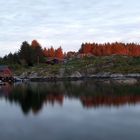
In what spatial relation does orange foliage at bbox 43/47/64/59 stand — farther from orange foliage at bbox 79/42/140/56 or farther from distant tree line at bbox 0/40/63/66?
distant tree line at bbox 0/40/63/66

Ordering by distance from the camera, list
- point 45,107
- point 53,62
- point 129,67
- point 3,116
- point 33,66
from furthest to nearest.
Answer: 1. point 53,62
2. point 33,66
3. point 129,67
4. point 45,107
5. point 3,116

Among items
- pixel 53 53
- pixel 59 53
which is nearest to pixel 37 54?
pixel 59 53

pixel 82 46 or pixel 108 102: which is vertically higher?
pixel 82 46

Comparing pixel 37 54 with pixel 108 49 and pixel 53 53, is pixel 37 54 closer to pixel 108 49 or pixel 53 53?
pixel 53 53

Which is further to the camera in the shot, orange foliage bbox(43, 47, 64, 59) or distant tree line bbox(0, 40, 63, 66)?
orange foliage bbox(43, 47, 64, 59)

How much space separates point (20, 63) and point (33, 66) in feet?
20.3

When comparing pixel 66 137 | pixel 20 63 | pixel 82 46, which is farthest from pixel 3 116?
pixel 82 46

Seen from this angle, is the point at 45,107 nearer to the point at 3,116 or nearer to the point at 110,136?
the point at 3,116

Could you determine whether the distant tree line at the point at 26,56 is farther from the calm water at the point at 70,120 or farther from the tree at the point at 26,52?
the calm water at the point at 70,120

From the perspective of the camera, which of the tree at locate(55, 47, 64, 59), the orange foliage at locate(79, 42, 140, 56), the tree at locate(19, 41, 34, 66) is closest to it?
the tree at locate(19, 41, 34, 66)

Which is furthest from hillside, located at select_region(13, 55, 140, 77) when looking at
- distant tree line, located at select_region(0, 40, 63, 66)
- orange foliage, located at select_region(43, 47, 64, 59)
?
orange foliage, located at select_region(43, 47, 64, 59)

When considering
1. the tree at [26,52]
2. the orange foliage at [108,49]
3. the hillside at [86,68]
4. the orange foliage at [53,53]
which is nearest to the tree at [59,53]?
the orange foliage at [53,53]

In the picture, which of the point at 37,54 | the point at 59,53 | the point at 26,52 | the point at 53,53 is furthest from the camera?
the point at 53,53

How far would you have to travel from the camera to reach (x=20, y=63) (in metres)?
149
